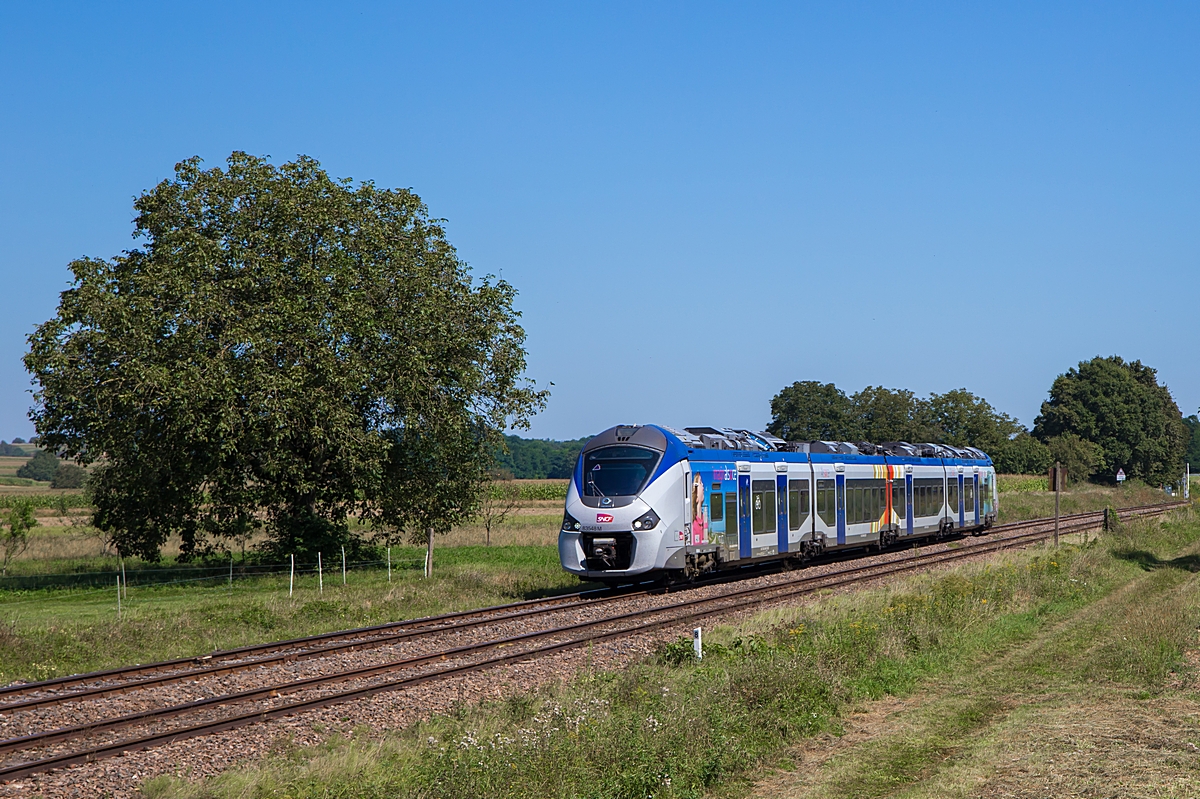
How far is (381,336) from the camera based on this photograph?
30.5 metres

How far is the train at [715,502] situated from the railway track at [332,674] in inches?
40.9

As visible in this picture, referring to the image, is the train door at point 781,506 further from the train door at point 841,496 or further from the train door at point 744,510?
the train door at point 841,496

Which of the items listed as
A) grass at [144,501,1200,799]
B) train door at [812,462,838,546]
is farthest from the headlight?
train door at [812,462,838,546]

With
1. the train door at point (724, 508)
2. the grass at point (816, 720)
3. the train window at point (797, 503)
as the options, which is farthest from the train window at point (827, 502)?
the grass at point (816, 720)

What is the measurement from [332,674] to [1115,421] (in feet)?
388

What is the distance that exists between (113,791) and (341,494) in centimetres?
2234

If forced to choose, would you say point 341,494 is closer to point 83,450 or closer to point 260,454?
point 260,454

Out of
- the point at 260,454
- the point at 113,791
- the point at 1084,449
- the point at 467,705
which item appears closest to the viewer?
the point at 113,791

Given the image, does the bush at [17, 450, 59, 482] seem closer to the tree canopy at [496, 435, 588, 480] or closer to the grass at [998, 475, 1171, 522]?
the tree canopy at [496, 435, 588, 480]

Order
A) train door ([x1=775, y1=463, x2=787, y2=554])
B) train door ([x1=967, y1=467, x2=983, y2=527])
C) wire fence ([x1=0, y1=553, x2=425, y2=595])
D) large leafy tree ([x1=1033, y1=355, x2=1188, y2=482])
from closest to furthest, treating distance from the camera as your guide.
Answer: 1. train door ([x1=775, y1=463, x2=787, y2=554])
2. wire fence ([x1=0, y1=553, x2=425, y2=595])
3. train door ([x1=967, y1=467, x2=983, y2=527])
4. large leafy tree ([x1=1033, y1=355, x2=1188, y2=482])

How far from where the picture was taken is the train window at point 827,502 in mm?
30438

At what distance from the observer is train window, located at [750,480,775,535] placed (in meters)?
27.0

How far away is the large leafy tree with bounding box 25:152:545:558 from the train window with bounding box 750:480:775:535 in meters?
8.91

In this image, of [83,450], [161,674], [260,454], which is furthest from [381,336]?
[161,674]
